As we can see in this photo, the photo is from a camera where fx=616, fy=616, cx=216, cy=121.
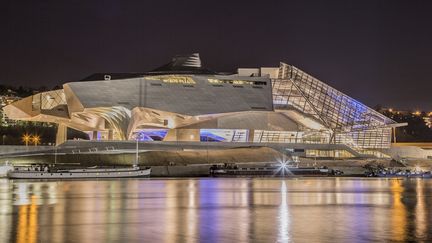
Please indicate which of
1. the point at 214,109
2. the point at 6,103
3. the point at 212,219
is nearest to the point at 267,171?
the point at 214,109

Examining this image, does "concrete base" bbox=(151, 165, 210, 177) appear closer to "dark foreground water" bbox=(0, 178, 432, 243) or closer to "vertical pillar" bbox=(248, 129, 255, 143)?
"vertical pillar" bbox=(248, 129, 255, 143)

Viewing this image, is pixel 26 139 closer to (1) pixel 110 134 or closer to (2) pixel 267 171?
(1) pixel 110 134

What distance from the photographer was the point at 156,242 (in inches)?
733

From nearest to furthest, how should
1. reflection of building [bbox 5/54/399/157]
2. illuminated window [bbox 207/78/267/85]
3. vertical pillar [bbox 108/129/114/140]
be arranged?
reflection of building [bbox 5/54/399/157] → vertical pillar [bbox 108/129/114/140] → illuminated window [bbox 207/78/267/85]

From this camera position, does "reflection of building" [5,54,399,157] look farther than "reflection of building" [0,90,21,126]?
No

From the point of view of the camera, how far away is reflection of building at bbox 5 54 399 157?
91375 millimetres

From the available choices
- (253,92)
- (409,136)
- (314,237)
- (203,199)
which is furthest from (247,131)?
(409,136)

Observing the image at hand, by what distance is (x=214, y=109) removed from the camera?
97.0 meters

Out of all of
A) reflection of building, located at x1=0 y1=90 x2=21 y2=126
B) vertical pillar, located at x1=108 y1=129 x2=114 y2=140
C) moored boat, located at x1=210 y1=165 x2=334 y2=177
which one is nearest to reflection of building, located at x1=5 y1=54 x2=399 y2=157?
vertical pillar, located at x1=108 y1=129 x2=114 y2=140

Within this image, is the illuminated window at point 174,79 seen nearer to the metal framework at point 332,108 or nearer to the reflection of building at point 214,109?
the reflection of building at point 214,109

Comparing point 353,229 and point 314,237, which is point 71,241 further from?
point 353,229

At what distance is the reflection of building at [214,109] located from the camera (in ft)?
300

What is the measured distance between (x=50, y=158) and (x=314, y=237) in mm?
69764

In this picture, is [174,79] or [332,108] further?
[332,108]
